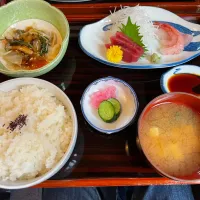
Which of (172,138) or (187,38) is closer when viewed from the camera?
(172,138)

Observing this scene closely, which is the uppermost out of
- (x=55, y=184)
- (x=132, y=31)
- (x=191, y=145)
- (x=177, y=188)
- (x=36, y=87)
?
(x=132, y=31)

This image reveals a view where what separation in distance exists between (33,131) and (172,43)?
114 centimetres

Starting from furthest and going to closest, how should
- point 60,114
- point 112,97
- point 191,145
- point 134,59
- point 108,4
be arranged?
point 108,4
point 134,59
point 112,97
point 60,114
point 191,145

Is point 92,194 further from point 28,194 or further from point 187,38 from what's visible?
point 187,38

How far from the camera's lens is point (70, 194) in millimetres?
1944

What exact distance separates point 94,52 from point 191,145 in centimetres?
91

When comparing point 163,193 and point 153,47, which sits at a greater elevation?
point 153,47

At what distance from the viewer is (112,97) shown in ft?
5.90

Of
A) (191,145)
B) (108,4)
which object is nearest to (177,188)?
(191,145)

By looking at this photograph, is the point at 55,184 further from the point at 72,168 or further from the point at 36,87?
the point at 36,87

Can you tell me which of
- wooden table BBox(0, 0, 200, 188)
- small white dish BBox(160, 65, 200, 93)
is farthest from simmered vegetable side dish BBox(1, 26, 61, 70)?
small white dish BBox(160, 65, 200, 93)

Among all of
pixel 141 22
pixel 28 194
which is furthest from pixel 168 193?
pixel 141 22

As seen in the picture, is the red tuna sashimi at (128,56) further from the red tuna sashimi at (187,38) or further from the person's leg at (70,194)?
the person's leg at (70,194)

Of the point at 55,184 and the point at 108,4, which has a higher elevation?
the point at 108,4
